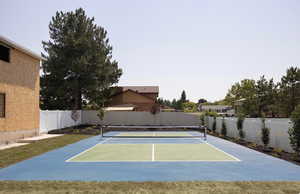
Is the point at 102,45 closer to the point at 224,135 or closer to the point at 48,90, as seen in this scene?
the point at 48,90

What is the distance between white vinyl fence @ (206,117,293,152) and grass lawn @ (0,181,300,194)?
21.0 feet

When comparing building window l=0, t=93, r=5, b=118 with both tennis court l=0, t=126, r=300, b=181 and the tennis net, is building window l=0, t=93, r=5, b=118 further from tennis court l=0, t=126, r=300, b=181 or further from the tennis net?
the tennis net

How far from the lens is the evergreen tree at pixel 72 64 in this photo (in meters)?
35.0

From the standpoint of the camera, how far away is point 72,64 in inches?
1347

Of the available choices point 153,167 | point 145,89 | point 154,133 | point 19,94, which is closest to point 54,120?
point 19,94

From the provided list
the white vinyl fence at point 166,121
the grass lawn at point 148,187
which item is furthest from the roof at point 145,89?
the grass lawn at point 148,187

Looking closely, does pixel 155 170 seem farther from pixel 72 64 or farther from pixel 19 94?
pixel 72 64

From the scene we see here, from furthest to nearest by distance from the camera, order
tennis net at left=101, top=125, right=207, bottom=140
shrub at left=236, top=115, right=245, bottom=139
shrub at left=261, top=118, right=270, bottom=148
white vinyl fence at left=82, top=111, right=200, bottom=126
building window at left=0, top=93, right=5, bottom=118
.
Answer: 1. white vinyl fence at left=82, top=111, right=200, bottom=126
2. tennis net at left=101, top=125, right=207, bottom=140
3. shrub at left=236, top=115, right=245, bottom=139
4. building window at left=0, top=93, right=5, bottom=118
5. shrub at left=261, top=118, right=270, bottom=148

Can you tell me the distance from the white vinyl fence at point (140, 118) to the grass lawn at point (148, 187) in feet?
94.6

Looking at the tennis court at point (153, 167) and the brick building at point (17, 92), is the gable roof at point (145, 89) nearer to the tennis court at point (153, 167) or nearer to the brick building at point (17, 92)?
the brick building at point (17, 92)

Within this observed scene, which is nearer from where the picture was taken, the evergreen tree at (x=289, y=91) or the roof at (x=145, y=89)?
the evergreen tree at (x=289, y=91)

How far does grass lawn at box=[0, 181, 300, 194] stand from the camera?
711 cm

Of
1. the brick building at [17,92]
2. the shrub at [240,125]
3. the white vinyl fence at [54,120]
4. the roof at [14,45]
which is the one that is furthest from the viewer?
the white vinyl fence at [54,120]

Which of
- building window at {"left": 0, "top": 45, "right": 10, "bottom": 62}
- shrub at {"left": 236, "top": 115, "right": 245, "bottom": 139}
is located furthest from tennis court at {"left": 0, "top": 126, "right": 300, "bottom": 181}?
building window at {"left": 0, "top": 45, "right": 10, "bottom": 62}
